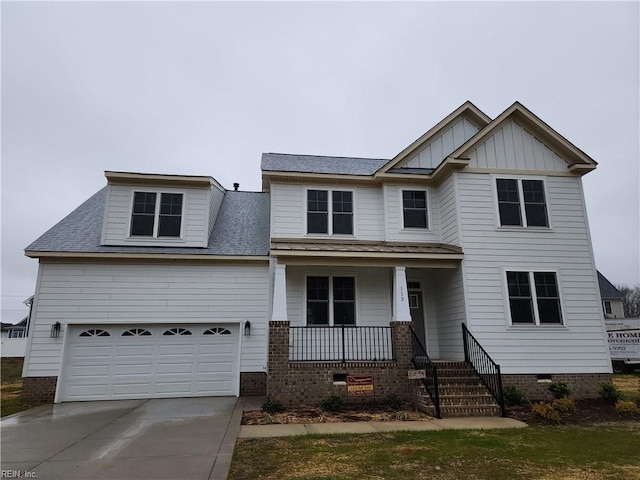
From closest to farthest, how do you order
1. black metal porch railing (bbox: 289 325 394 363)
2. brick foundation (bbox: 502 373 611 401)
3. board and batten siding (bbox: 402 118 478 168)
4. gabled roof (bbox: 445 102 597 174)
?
brick foundation (bbox: 502 373 611 401)
black metal porch railing (bbox: 289 325 394 363)
gabled roof (bbox: 445 102 597 174)
board and batten siding (bbox: 402 118 478 168)

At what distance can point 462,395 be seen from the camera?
29.6ft

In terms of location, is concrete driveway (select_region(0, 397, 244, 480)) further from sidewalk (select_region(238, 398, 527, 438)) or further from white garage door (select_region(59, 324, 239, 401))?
white garage door (select_region(59, 324, 239, 401))

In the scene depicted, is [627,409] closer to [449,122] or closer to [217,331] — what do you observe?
[449,122]

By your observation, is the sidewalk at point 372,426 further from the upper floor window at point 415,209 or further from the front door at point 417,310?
the upper floor window at point 415,209

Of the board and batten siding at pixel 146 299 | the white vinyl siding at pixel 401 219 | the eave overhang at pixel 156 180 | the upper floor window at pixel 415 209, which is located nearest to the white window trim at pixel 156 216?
the eave overhang at pixel 156 180

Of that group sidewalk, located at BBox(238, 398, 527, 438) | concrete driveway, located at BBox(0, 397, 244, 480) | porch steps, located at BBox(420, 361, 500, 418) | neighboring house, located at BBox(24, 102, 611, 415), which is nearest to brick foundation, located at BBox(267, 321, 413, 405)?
neighboring house, located at BBox(24, 102, 611, 415)

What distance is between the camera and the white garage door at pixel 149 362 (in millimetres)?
11227

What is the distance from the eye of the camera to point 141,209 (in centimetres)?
1273

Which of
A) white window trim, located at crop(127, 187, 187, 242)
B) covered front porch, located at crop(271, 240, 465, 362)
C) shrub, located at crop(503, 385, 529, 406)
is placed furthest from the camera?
white window trim, located at crop(127, 187, 187, 242)

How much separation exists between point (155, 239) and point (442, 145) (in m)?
10.4

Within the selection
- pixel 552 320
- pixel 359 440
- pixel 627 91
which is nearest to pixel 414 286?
pixel 552 320

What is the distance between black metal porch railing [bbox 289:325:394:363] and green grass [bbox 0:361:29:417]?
7453 mm

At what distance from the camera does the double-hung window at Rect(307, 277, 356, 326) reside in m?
11.6

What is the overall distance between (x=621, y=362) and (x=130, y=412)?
2151 centimetres
